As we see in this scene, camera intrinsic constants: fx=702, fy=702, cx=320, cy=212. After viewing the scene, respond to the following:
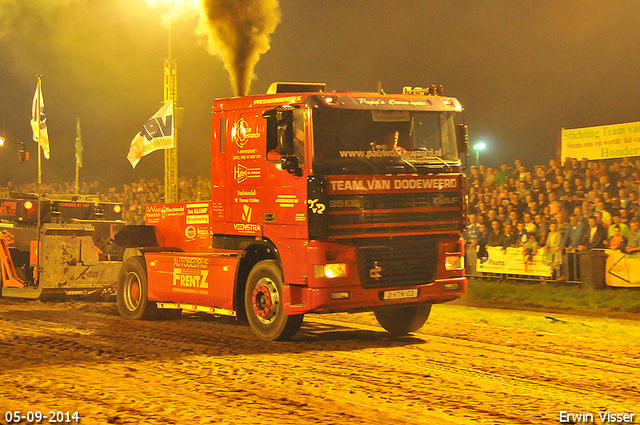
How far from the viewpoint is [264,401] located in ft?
19.4

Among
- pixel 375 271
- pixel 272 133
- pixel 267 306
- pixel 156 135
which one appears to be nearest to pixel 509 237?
pixel 375 271

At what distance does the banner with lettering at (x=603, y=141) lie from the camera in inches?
733

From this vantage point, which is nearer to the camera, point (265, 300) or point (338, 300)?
point (338, 300)

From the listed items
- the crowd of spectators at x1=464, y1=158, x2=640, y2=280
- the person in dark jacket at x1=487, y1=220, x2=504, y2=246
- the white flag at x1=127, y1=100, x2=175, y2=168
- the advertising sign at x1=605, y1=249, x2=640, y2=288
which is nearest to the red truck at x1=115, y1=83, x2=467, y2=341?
the advertising sign at x1=605, y1=249, x2=640, y2=288

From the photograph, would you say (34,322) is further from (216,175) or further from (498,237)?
(498,237)

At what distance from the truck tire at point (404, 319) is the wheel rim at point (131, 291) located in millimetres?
4314

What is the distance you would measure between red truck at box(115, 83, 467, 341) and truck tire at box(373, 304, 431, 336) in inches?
0.8

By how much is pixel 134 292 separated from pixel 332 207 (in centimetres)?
516

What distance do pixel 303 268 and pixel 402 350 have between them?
5.09ft

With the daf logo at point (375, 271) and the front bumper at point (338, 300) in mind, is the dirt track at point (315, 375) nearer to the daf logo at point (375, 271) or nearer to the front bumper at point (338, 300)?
the front bumper at point (338, 300)

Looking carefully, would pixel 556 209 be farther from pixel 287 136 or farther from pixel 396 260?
pixel 287 136

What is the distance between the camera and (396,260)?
8.83m

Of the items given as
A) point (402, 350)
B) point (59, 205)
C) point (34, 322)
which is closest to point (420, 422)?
point (402, 350)

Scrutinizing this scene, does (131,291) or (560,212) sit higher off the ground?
(560,212)
